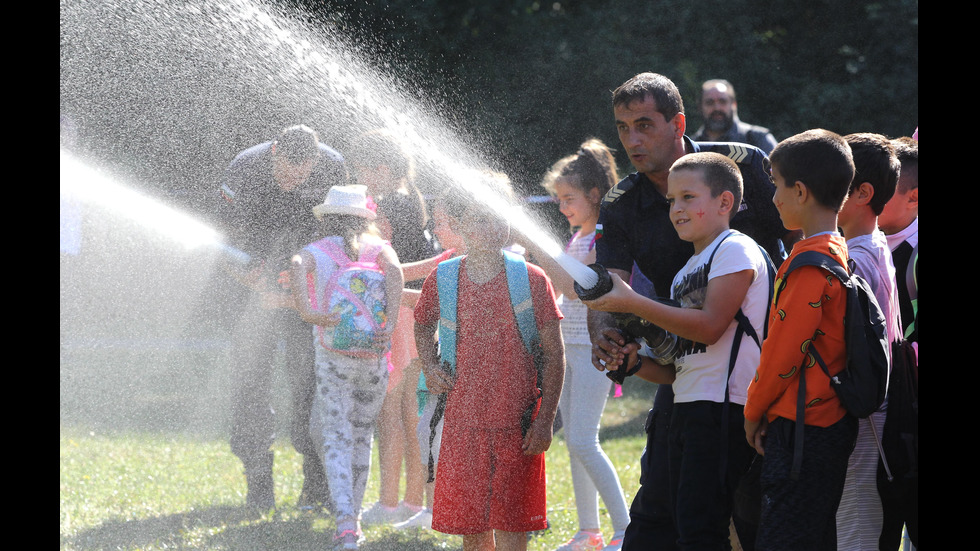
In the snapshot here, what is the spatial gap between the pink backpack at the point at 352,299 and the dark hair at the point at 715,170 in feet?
6.87

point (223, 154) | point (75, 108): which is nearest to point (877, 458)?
point (223, 154)

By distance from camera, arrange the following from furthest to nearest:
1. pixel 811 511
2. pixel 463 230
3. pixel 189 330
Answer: pixel 189 330 → pixel 463 230 → pixel 811 511

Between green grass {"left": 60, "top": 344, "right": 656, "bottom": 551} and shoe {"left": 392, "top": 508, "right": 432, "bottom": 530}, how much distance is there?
102 millimetres

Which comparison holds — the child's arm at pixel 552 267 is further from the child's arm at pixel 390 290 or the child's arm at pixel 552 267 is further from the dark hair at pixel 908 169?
the dark hair at pixel 908 169

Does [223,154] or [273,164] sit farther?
[223,154]

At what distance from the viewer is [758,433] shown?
10.1 ft

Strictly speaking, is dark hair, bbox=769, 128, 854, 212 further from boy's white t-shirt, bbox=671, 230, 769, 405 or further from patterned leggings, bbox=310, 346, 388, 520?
patterned leggings, bbox=310, 346, 388, 520

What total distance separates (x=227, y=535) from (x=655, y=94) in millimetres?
3216

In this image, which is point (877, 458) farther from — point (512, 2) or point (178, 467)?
point (512, 2)
